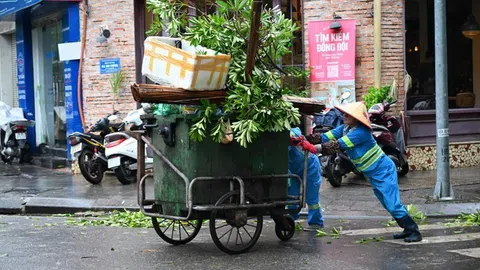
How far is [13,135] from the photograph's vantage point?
58.0 feet

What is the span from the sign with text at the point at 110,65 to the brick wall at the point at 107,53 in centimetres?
7

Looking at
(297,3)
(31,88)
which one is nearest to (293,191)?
(297,3)

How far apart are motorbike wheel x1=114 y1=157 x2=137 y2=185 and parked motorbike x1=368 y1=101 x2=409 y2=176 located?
423 cm

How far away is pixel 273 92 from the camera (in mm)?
7242

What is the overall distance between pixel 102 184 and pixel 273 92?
7043 millimetres

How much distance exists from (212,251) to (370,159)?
192 centimetres

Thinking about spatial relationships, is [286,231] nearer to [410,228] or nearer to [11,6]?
[410,228]

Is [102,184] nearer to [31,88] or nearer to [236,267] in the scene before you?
[31,88]

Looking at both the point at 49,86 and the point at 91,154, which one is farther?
the point at 49,86

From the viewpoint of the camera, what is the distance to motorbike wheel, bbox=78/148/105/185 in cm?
1343

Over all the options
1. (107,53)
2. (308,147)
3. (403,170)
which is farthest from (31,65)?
(308,147)

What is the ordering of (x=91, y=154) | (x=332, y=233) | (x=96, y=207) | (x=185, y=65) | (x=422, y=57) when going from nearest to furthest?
(x=185, y=65), (x=332, y=233), (x=96, y=207), (x=91, y=154), (x=422, y=57)

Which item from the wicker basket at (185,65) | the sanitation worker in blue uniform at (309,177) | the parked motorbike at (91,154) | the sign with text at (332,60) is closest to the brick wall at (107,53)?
the parked motorbike at (91,154)

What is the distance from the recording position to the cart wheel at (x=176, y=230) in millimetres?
7958
